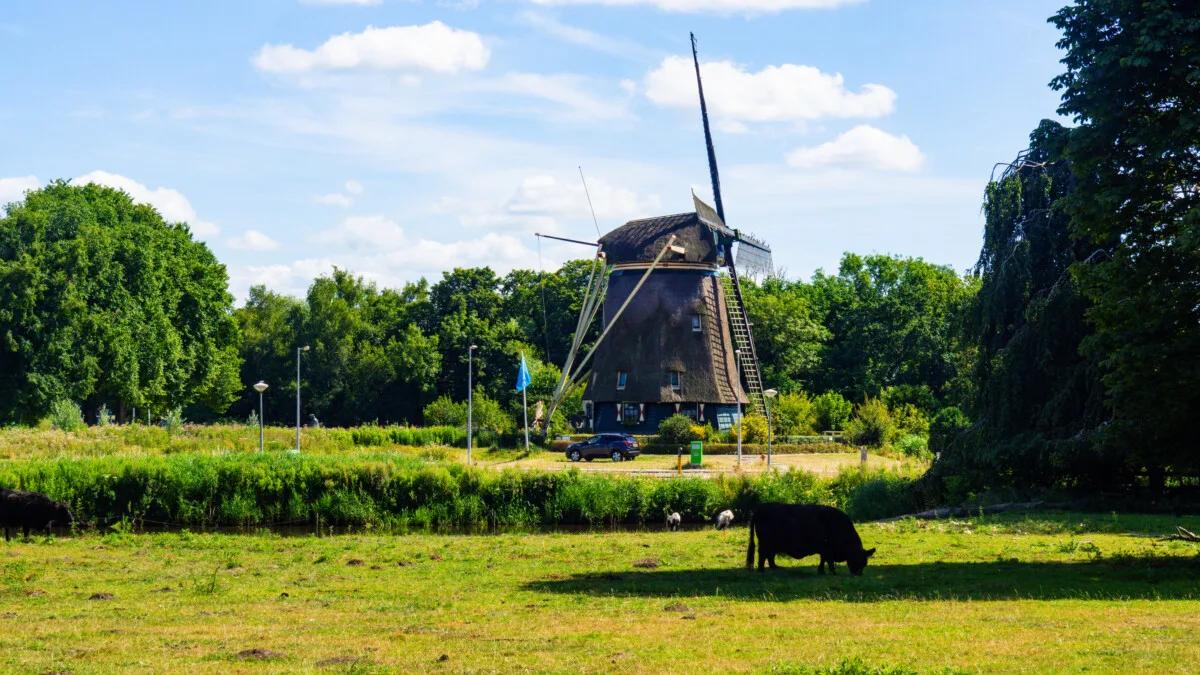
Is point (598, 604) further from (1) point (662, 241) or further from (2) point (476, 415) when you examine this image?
(2) point (476, 415)

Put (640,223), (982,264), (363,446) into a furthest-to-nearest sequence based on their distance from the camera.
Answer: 1. (640,223)
2. (363,446)
3. (982,264)

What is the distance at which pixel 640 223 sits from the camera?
6875 centimetres

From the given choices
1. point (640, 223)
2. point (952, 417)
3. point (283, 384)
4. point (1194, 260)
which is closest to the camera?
point (1194, 260)

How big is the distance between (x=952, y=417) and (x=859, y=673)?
148ft

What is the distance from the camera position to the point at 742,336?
2702 inches

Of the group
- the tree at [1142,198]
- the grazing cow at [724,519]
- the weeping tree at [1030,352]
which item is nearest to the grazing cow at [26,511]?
the grazing cow at [724,519]

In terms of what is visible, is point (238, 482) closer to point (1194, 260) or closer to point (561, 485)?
Result: point (561, 485)

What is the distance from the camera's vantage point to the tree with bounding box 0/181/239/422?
203 ft

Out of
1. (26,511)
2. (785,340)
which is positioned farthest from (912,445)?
(26,511)

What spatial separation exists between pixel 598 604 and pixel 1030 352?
2019 centimetres

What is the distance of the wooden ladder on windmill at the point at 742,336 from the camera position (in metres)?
67.4

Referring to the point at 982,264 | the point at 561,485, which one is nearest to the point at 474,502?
the point at 561,485

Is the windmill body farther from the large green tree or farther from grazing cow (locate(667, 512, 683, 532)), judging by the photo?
grazing cow (locate(667, 512, 683, 532))

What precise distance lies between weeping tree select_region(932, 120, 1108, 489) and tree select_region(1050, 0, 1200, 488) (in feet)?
30.8
